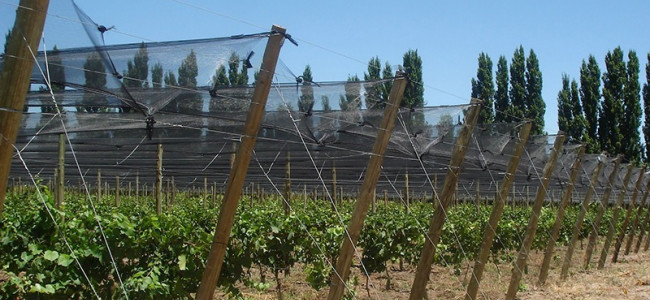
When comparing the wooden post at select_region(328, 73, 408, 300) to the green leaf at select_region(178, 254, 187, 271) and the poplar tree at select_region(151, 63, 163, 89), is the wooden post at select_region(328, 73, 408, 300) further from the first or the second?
the poplar tree at select_region(151, 63, 163, 89)

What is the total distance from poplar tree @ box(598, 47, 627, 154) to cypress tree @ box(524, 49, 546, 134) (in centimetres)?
263

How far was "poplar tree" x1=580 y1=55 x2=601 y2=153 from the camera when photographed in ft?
106

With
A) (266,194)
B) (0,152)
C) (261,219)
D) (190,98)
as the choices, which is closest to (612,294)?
(261,219)

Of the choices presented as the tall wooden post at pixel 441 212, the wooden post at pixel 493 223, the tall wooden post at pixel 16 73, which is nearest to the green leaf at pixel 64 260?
the tall wooden post at pixel 16 73

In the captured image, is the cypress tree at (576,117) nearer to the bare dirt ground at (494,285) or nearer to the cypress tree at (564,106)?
the cypress tree at (564,106)

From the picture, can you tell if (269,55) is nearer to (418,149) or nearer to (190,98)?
(190,98)

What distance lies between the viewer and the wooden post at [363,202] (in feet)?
17.2

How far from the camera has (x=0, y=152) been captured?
3.00 metres

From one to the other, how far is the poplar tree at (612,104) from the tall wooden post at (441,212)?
26853 millimetres

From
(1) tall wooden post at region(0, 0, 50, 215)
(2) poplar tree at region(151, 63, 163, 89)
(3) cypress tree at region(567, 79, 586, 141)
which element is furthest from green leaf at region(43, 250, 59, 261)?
(3) cypress tree at region(567, 79, 586, 141)

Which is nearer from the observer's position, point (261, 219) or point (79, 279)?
point (79, 279)

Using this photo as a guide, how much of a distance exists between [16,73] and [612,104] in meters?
31.9

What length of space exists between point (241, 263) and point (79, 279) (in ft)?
5.91

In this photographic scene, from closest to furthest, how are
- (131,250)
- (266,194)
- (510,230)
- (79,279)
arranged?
1. (79,279)
2. (131,250)
3. (510,230)
4. (266,194)
